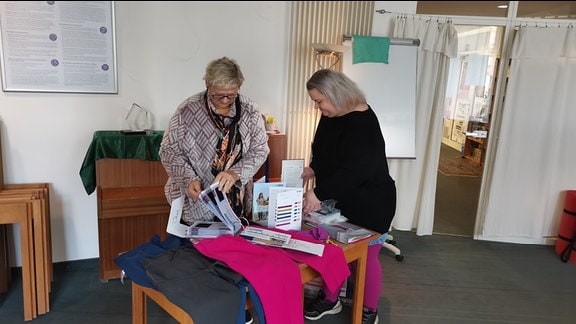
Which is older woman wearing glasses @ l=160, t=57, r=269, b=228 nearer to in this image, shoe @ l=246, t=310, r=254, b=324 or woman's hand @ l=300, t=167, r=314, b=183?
woman's hand @ l=300, t=167, r=314, b=183

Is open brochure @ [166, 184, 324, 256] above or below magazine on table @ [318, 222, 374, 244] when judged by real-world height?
above

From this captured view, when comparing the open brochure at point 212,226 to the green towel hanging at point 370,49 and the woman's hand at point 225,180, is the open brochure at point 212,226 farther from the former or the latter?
the green towel hanging at point 370,49

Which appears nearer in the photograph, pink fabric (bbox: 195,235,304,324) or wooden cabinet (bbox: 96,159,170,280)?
pink fabric (bbox: 195,235,304,324)

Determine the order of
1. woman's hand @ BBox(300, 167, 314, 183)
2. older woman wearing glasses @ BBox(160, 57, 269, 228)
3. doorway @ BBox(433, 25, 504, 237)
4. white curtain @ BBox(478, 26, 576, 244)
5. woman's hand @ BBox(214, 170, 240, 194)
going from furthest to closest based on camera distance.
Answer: doorway @ BBox(433, 25, 504, 237), white curtain @ BBox(478, 26, 576, 244), woman's hand @ BBox(300, 167, 314, 183), older woman wearing glasses @ BBox(160, 57, 269, 228), woman's hand @ BBox(214, 170, 240, 194)

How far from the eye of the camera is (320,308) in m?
2.38

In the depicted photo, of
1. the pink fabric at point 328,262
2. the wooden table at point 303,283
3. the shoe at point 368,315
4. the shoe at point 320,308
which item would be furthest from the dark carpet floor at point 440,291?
the pink fabric at point 328,262

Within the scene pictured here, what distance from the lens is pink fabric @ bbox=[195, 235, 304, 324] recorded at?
1.38m

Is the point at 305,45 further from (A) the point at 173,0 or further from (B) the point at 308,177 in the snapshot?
(A) the point at 173,0

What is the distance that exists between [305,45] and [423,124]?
1.15 metres

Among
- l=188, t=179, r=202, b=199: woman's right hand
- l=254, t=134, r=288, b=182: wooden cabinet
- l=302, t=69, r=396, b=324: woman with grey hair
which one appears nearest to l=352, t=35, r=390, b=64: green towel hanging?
l=254, t=134, r=288, b=182: wooden cabinet

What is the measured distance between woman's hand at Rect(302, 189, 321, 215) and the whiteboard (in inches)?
64.3

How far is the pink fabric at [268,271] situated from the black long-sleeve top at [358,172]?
45 cm

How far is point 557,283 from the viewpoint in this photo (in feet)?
9.78

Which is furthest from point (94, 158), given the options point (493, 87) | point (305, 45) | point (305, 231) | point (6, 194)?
point (493, 87)
